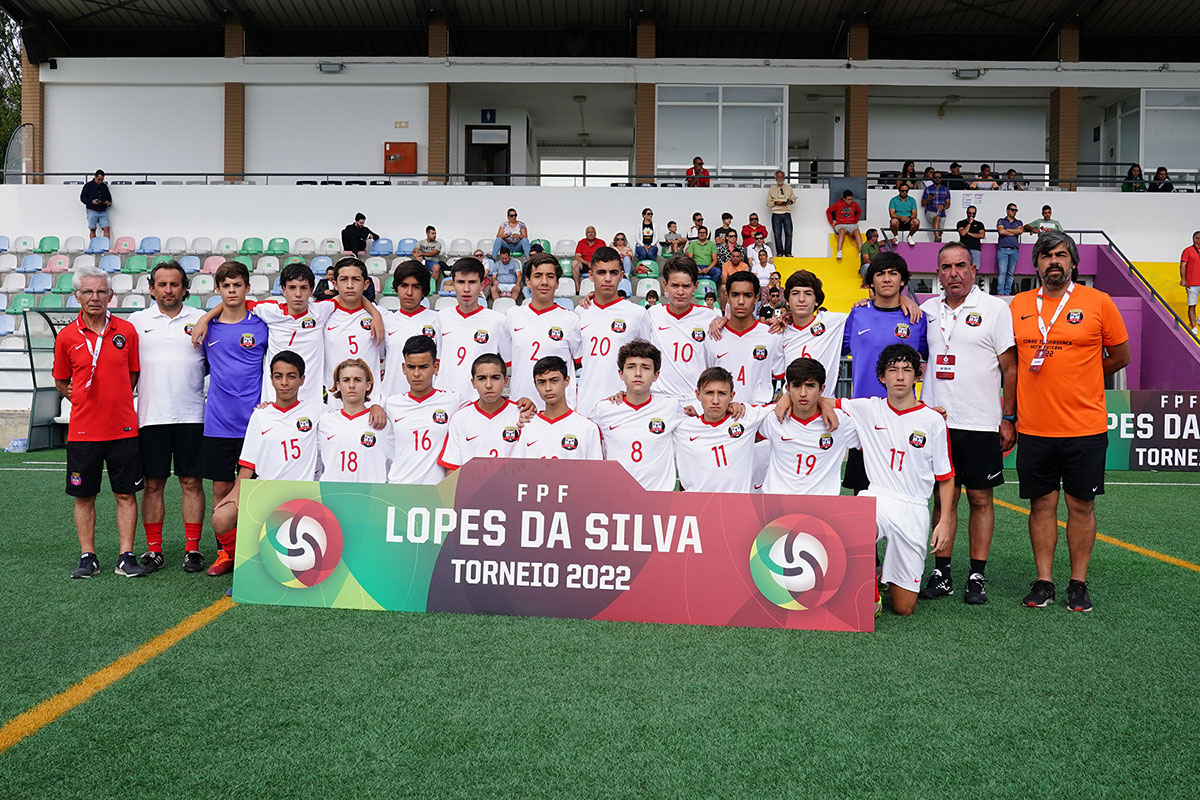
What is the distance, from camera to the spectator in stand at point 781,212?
750 inches

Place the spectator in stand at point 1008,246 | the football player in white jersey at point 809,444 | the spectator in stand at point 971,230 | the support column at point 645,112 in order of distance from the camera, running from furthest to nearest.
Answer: the support column at point 645,112 < the spectator in stand at point 1008,246 < the spectator in stand at point 971,230 < the football player in white jersey at point 809,444

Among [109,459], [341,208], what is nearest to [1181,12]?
[341,208]

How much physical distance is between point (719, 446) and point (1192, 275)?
641 inches

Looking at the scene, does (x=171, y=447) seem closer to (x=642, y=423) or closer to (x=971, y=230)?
(x=642, y=423)

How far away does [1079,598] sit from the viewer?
4.81 m

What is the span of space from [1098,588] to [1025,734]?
103 inches

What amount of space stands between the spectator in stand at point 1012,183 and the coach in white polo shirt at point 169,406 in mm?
19197

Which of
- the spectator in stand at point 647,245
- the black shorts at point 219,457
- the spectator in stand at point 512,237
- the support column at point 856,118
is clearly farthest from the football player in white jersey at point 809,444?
the support column at point 856,118

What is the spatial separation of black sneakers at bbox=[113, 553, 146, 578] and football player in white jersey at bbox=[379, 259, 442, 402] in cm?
173

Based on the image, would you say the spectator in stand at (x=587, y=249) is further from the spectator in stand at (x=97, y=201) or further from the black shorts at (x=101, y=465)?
the black shorts at (x=101, y=465)

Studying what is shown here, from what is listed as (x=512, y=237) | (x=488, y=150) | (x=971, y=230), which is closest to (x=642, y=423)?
(x=512, y=237)

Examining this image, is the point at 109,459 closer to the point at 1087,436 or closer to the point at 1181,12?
the point at 1087,436

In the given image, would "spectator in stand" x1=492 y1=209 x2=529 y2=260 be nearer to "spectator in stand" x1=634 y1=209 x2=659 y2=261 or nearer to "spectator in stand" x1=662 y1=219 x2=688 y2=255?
"spectator in stand" x1=634 y1=209 x2=659 y2=261

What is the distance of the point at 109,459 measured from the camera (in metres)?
5.43
